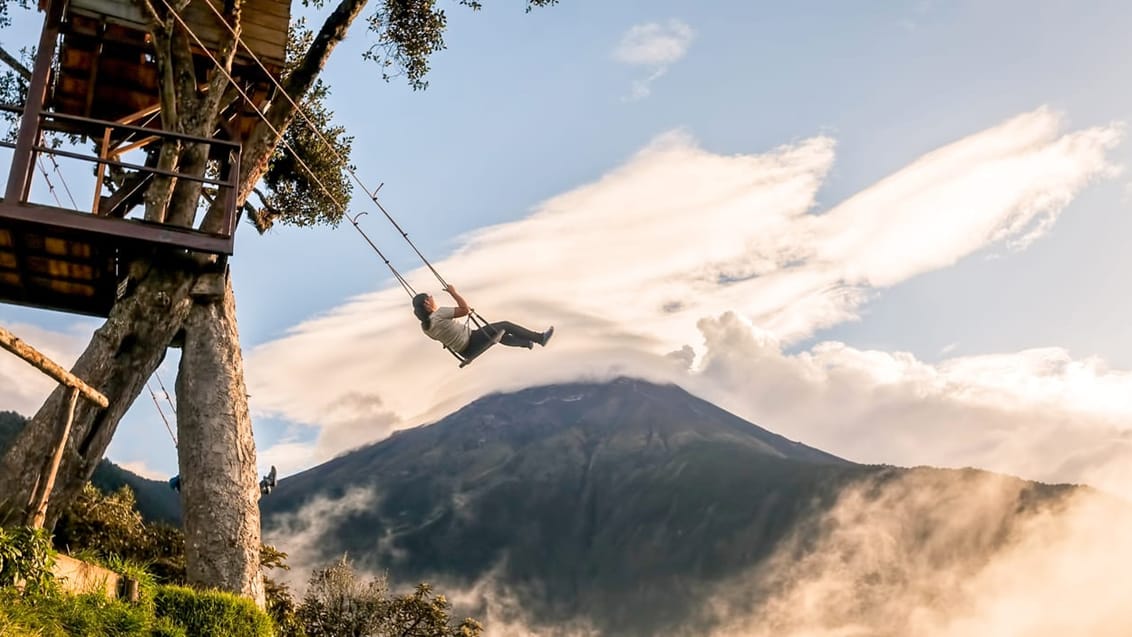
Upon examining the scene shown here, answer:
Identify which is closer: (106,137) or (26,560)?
(26,560)

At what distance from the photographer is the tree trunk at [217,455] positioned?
1251 cm

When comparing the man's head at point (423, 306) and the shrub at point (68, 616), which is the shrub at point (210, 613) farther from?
the man's head at point (423, 306)

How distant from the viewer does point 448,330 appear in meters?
16.4

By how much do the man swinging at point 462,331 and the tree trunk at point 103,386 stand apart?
3677 millimetres

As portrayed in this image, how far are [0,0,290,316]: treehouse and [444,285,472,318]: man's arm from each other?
3.70m

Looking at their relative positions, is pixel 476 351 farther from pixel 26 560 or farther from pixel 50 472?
pixel 26 560

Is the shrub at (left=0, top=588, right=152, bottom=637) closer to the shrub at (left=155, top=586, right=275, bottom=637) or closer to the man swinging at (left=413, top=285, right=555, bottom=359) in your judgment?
the shrub at (left=155, top=586, right=275, bottom=637)

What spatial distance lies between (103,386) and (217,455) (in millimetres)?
1687

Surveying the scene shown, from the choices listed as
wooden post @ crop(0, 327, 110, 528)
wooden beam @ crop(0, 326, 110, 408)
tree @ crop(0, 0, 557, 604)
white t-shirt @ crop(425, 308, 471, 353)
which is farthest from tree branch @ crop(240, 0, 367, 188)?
wooden beam @ crop(0, 326, 110, 408)

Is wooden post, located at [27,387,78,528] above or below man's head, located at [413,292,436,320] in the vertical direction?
below

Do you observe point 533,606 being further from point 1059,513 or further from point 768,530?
point 1059,513

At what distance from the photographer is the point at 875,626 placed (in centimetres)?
14662

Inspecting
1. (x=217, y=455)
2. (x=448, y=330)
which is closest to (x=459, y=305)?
(x=448, y=330)

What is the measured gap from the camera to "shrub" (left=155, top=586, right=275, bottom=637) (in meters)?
9.82
